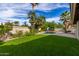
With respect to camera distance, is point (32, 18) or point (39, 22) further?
point (39, 22)

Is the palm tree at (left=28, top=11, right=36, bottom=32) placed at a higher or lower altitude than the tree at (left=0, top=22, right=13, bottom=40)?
higher

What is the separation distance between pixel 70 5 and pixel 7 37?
211cm

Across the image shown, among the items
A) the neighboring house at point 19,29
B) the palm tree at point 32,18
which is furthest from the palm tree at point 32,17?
the neighboring house at point 19,29

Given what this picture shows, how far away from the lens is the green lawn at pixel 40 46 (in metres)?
10.1

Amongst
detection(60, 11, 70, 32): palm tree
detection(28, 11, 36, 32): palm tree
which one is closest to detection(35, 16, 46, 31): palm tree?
detection(28, 11, 36, 32): palm tree

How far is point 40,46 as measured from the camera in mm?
10195

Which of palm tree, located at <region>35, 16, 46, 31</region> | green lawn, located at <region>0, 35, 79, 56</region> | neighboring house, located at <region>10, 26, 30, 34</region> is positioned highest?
palm tree, located at <region>35, 16, 46, 31</region>

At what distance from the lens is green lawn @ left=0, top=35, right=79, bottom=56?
10109 mm

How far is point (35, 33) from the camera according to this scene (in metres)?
10.2

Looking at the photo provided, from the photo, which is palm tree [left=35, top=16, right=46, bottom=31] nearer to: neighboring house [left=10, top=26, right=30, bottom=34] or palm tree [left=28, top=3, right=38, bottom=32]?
palm tree [left=28, top=3, right=38, bottom=32]

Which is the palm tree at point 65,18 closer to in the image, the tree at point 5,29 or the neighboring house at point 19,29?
the neighboring house at point 19,29

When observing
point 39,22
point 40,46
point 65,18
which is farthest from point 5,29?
point 65,18

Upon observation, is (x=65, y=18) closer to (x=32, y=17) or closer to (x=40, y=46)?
(x=32, y=17)

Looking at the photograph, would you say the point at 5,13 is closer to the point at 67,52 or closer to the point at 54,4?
the point at 54,4
